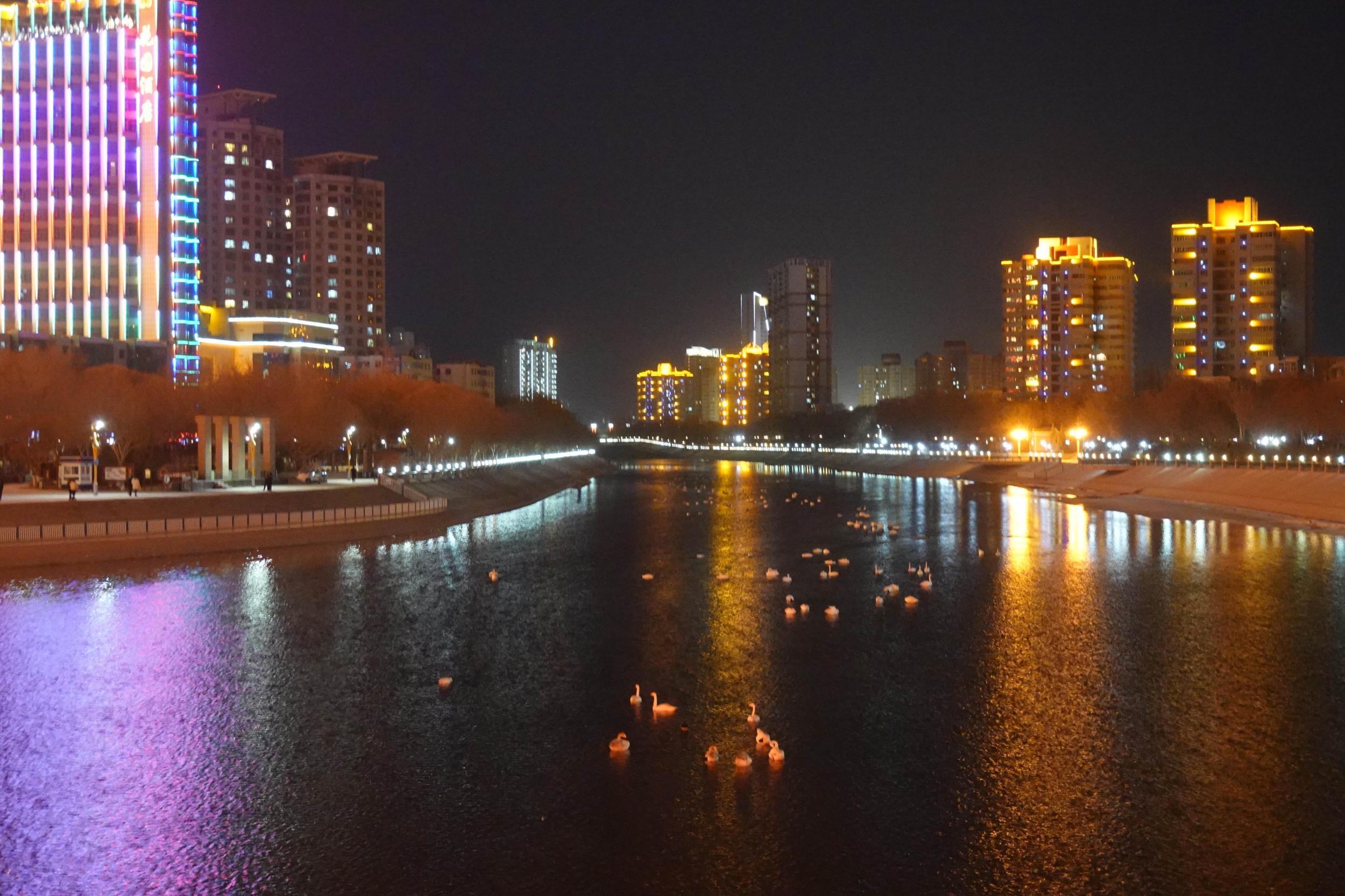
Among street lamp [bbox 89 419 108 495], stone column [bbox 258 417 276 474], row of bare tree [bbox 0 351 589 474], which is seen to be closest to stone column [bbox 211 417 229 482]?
stone column [bbox 258 417 276 474]

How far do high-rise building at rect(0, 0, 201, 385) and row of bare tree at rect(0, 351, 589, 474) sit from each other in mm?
29569

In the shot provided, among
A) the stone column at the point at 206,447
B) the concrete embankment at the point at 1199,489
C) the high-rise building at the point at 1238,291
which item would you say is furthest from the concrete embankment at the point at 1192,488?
the high-rise building at the point at 1238,291

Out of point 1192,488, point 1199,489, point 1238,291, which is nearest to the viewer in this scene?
point 1199,489

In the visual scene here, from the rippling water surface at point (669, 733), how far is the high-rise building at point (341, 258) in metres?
136

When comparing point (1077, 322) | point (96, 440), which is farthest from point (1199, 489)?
point (1077, 322)

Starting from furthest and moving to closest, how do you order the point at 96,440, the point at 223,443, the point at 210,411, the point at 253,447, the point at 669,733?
the point at 210,411 < the point at 253,447 < the point at 223,443 < the point at 96,440 < the point at 669,733

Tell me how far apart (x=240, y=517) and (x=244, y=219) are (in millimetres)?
135661

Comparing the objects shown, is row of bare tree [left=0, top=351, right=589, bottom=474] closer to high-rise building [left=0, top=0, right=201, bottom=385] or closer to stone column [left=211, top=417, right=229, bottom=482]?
stone column [left=211, top=417, right=229, bottom=482]

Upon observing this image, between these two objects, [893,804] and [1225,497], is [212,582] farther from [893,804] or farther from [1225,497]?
[1225,497]

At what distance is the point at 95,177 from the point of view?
3942 inches

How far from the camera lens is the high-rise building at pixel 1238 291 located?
459ft

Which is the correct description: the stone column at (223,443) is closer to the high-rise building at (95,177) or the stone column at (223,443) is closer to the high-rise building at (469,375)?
the high-rise building at (95,177)

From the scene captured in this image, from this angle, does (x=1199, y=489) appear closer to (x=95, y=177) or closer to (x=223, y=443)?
(x=223, y=443)

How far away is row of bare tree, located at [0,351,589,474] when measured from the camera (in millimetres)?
54062
